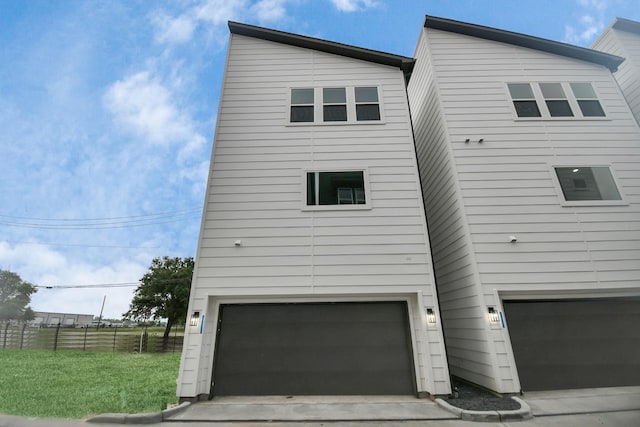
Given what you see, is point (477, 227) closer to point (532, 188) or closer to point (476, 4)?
point (532, 188)

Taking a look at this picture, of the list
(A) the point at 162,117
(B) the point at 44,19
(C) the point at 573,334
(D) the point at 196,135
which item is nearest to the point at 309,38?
(C) the point at 573,334

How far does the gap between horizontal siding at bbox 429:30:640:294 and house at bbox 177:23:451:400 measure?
1386 millimetres

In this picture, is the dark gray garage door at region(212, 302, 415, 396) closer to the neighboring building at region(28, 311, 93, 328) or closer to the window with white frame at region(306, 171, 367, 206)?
the window with white frame at region(306, 171, 367, 206)

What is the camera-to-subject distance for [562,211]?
6.00m

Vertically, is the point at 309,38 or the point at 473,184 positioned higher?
the point at 309,38

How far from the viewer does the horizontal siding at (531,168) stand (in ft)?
18.3

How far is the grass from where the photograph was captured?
4.29 meters

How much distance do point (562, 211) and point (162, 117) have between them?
35.1 meters

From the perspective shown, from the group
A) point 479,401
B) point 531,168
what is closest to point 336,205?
point 479,401

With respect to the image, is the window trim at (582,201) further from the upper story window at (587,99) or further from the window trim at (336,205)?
the window trim at (336,205)

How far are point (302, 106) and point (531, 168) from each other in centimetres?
567

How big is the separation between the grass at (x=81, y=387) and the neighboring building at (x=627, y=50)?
13896mm

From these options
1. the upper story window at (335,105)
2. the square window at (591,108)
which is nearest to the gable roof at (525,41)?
the square window at (591,108)

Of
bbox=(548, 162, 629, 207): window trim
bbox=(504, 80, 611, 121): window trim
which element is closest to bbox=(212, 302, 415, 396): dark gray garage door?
bbox=(548, 162, 629, 207): window trim
